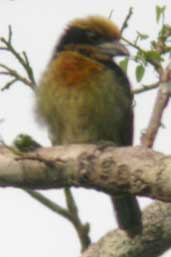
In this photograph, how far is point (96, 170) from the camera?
2.27m

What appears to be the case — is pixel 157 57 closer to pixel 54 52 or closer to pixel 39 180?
pixel 39 180

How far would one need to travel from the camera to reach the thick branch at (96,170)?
218 cm

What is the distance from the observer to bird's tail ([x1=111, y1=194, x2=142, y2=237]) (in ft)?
11.1

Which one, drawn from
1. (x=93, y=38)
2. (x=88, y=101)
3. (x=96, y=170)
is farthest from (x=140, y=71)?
(x=93, y=38)

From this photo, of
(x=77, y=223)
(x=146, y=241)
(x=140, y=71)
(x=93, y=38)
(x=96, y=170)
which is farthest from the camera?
(x=93, y=38)

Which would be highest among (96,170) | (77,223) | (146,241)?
(96,170)

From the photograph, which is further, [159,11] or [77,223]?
[159,11]

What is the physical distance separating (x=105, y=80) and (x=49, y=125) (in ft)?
1.42

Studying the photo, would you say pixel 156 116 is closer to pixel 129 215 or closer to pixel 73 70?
pixel 129 215

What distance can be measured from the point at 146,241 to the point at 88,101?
36.5 inches

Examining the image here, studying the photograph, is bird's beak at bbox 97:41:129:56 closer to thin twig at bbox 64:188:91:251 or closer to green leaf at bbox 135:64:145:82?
green leaf at bbox 135:64:145:82

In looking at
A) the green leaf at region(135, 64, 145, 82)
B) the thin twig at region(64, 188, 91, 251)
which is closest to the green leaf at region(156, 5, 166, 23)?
the green leaf at region(135, 64, 145, 82)

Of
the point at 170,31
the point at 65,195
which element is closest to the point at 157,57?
the point at 170,31

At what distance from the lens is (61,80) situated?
3951 mm
